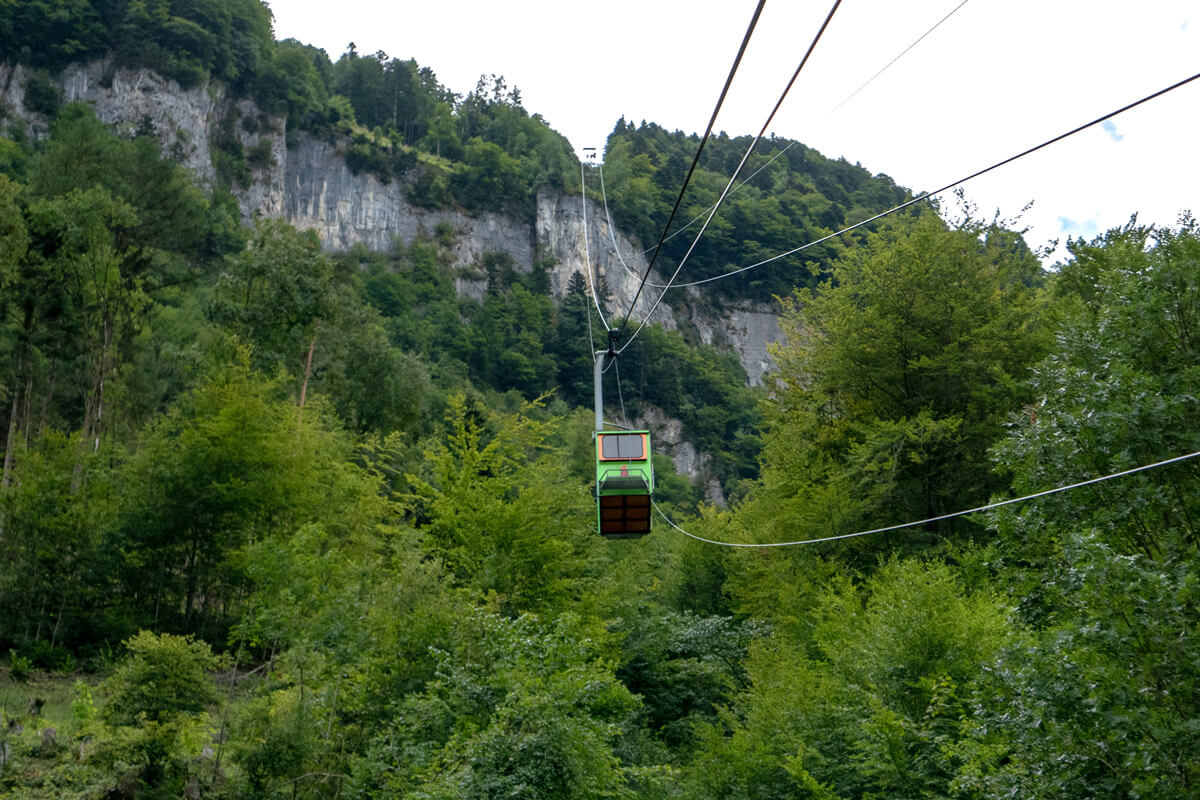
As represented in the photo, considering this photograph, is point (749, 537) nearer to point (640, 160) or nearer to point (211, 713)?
point (211, 713)

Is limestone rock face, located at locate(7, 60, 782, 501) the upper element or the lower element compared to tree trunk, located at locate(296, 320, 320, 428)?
upper

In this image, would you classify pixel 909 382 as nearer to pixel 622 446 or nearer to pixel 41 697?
pixel 622 446

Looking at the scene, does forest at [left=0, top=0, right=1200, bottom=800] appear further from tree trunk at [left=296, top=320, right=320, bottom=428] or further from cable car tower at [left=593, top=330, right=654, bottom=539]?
cable car tower at [left=593, top=330, right=654, bottom=539]

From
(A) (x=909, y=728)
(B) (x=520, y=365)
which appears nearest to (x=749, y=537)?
(A) (x=909, y=728)

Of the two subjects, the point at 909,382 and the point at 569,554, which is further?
the point at 909,382

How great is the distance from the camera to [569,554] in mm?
25781

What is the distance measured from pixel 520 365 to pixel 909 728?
9277cm

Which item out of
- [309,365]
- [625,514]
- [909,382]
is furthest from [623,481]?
[309,365]

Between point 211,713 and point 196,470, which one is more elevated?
point 196,470

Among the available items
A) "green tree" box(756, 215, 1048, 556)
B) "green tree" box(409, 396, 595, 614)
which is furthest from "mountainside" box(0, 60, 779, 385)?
"green tree" box(409, 396, 595, 614)

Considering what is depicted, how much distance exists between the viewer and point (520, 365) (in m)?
105

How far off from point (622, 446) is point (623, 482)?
61cm

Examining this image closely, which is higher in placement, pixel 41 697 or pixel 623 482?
pixel 623 482

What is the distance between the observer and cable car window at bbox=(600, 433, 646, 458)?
14156mm
